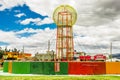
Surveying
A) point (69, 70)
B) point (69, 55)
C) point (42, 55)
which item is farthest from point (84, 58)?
point (42, 55)

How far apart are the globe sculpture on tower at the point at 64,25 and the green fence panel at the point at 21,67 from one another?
8357 millimetres

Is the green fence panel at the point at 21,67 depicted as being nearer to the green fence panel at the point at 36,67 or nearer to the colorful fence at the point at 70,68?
the colorful fence at the point at 70,68

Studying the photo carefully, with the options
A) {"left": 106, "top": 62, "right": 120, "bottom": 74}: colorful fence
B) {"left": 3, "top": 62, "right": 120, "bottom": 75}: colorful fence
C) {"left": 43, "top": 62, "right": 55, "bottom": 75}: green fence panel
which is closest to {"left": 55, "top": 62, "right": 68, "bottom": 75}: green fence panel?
{"left": 3, "top": 62, "right": 120, "bottom": 75}: colorful fence

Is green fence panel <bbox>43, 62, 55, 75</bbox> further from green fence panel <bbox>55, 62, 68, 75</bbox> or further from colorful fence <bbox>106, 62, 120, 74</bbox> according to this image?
colorful fence <bbox>106, 62, 120, 74</bbox>

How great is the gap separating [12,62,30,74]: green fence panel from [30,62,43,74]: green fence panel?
2.77 feet

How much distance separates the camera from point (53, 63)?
39031 mm

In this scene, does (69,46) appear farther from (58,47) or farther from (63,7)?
(63,7)

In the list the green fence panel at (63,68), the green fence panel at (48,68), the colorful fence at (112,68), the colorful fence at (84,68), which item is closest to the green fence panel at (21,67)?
the green fence panel at (48,68)

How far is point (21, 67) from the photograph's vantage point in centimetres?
4197

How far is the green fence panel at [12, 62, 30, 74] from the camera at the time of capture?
4097cm

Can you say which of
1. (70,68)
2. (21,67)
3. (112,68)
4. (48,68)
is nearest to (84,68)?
(70,68)

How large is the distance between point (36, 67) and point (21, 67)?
3333mm

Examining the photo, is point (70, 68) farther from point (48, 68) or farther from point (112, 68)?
point (112, 68)

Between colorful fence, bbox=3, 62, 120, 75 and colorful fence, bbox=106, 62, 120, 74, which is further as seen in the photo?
colorful fence, bbox=106, 62, 120, 74
